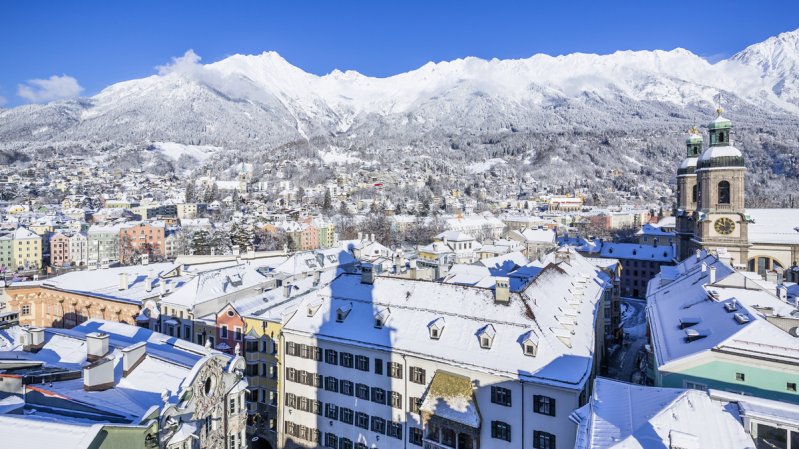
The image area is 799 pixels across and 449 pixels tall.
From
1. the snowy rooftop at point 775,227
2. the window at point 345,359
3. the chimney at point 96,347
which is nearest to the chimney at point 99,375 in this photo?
the chimney at point 96,347

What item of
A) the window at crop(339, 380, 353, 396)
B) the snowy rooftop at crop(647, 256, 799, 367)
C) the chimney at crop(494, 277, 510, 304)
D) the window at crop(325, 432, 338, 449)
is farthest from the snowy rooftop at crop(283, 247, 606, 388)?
the window at crop(325, 432, 338, 449)

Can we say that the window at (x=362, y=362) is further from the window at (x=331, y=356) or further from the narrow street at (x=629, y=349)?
the narrow street at (x=629, y=349)

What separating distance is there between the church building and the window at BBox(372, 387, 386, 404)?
43735mm

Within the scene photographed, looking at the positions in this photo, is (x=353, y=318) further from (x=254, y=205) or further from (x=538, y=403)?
(x=254, y=205)

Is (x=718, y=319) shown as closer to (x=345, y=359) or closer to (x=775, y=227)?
(x=345, y=359)

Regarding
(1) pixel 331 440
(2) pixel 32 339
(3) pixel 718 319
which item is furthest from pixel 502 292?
(2) pixel 32 339

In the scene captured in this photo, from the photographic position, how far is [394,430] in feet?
85.8

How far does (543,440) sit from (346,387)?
37.6ft

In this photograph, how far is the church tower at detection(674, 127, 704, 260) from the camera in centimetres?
6028

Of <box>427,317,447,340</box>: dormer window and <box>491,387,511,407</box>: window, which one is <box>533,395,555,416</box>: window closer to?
<box>491,387,511,407</box>: window

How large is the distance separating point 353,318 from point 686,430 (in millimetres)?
19165

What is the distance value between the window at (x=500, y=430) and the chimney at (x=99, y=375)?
656 inches

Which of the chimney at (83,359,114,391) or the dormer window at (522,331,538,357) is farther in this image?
the dormer window at (522,331,538,357)

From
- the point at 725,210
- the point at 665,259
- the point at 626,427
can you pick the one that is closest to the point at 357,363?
→ the point at 626,427
